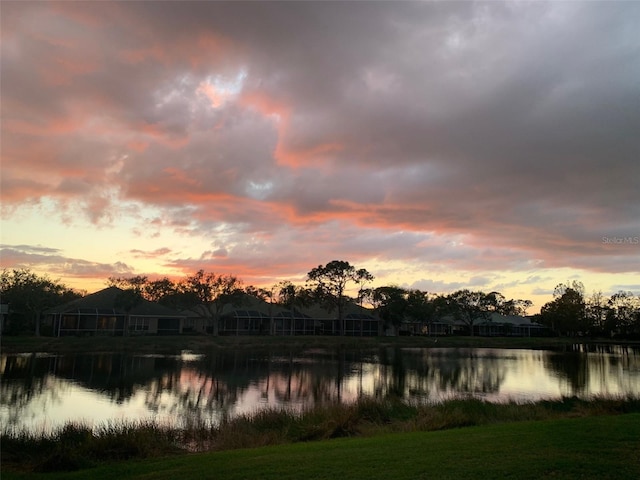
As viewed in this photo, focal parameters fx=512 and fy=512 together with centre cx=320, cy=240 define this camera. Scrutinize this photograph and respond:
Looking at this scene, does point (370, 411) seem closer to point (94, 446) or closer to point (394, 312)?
point (94, 446)

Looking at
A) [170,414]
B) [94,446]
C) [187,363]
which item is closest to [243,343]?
[187,363]

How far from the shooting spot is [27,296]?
57.7m

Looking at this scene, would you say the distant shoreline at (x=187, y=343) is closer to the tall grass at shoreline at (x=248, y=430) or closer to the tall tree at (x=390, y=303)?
the tall tree at (x=390, y=303)

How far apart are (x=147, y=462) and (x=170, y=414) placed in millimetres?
10280

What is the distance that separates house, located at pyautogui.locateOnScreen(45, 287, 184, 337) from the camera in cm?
6028

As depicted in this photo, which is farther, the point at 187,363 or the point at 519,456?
the point at 187,363

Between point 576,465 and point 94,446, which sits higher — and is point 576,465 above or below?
above

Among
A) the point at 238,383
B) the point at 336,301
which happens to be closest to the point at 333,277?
the point at 336,301

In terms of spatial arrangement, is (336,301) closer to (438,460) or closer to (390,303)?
(390,303)

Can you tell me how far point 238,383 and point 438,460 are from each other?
894 inches

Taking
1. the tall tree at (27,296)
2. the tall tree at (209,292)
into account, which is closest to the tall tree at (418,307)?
the tall tree at (209,292)

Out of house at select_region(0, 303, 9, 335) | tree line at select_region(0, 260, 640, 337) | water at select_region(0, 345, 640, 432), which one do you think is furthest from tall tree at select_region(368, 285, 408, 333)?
house at select_region(0, 303, 9, 335)

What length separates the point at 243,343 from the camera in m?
61.3

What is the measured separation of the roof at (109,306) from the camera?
61.4 m
